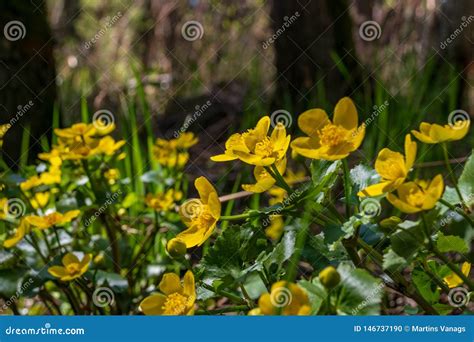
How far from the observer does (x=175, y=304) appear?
85 centimetres

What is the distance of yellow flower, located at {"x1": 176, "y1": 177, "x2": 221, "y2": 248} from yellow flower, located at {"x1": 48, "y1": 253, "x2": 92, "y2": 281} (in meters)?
0.39

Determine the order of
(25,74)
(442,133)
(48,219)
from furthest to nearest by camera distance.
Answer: (25,74), (48,219), (442,133)

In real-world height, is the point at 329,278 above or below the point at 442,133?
below

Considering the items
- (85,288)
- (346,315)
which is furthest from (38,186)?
(346,315)

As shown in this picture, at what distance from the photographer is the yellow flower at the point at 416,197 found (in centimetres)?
75

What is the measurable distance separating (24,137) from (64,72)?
9.43ft

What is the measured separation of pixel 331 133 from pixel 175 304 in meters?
0.27

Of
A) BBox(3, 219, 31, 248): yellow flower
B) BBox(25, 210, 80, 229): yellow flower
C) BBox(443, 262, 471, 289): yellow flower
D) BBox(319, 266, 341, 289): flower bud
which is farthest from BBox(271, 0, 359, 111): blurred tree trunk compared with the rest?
BBox(319, 266, 341, 289): flower bud

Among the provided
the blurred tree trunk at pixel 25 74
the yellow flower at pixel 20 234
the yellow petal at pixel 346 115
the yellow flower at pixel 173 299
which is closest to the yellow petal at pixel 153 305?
the yellow flower at pixel 173 299

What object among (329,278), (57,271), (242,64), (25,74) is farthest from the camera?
(242,64)

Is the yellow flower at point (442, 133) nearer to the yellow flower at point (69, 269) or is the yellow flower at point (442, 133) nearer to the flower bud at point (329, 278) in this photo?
the flower bud at point (329, 278)

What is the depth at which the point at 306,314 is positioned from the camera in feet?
2.34

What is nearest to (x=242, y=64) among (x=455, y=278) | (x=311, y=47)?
(x=311, y=47)

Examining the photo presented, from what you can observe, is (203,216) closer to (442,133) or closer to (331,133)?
(331,133)
